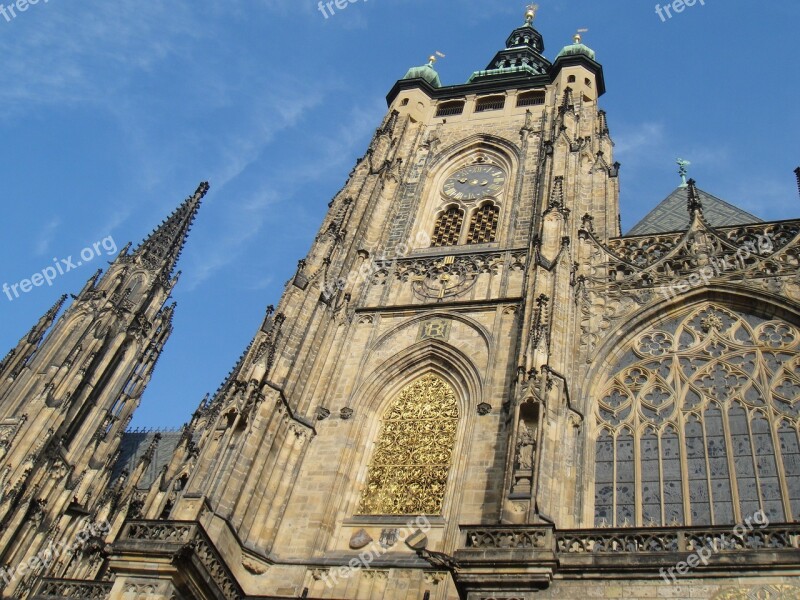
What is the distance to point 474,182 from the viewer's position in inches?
943

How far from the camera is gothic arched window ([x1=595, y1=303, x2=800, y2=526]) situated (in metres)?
13.7

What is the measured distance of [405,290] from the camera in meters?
20.0

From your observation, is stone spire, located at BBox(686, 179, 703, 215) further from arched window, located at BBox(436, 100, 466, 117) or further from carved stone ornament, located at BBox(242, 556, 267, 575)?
carved stone ornament, located at BBox(242, 556, 267, 575)

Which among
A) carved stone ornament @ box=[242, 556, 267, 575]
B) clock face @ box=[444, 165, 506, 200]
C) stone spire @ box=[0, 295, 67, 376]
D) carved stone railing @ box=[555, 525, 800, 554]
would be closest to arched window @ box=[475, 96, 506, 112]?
clock face @ box=[444, 165, 506, 200]

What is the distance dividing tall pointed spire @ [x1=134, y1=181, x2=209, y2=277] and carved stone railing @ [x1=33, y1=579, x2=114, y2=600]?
78.4 ft

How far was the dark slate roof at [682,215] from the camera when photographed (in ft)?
68.5

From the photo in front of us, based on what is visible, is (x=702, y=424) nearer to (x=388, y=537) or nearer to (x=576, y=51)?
(x=388, y=537)

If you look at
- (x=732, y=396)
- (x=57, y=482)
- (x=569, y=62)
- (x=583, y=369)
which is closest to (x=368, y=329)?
(x=583, y=369)

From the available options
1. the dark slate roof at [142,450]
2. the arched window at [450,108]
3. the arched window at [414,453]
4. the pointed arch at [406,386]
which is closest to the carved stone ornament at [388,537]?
the arched window at [414,453]

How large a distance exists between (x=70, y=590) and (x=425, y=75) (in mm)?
18786

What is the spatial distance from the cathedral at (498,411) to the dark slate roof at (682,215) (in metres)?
0.09

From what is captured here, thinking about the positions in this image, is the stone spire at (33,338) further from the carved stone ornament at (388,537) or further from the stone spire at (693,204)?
the stone spire at (693,204)

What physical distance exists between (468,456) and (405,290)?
5.58 metres

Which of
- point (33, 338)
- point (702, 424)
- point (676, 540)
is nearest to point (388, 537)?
point (676, 540)
